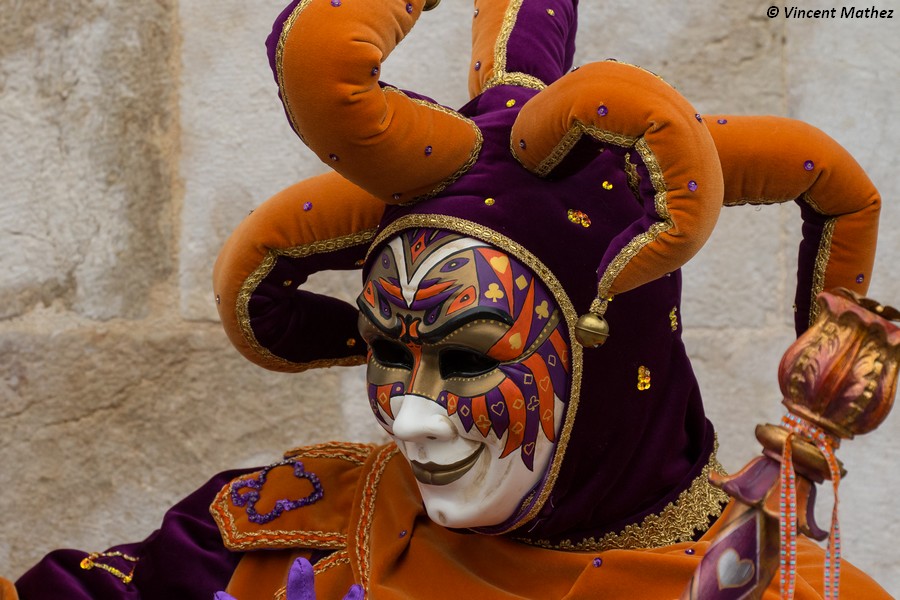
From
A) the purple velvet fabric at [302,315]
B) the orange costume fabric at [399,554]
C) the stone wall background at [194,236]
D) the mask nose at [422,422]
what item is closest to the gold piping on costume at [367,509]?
the orange costume fabric at [399,554]

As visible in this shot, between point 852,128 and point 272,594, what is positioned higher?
point 852,128

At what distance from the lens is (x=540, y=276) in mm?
1404

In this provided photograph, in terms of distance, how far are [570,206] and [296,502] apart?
53 cm

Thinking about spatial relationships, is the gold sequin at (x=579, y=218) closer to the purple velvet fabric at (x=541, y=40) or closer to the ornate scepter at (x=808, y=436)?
the purple velvet fabric at (x=541, y=40)

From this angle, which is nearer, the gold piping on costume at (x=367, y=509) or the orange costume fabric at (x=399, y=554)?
the orange costume fabric at (x=399, y=554)

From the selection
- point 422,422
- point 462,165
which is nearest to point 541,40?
point 462,165

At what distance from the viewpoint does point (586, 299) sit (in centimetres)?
142

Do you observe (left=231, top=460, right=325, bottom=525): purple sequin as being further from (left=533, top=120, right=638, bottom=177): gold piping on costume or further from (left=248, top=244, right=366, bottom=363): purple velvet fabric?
(left=533, top=120, right=638, bottom=177): gold piping on costume

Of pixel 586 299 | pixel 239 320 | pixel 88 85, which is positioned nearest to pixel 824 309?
pixel 586 299

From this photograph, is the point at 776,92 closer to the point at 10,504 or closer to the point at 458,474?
the point at 458,474

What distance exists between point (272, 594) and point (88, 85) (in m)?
0.94

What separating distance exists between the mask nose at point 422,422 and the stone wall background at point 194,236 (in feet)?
2.74

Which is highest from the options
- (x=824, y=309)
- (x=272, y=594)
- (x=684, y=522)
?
(x=824, y=309)

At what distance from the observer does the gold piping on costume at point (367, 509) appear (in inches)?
61.7
